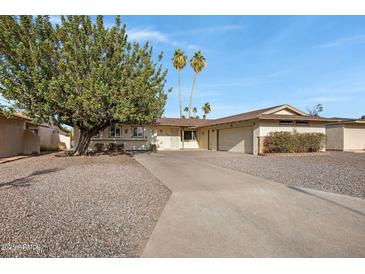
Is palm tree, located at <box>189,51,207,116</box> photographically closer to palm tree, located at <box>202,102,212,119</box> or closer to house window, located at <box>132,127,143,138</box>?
palm tree, located at <box>202,102,212,119</box>

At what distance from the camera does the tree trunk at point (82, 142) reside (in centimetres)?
1447

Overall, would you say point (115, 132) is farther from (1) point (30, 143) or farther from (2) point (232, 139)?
(2) point (232, 139)

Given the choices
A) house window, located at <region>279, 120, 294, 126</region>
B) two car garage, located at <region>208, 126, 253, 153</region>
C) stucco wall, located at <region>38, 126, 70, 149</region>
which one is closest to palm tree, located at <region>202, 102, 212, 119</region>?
two car garage, located at <region>208, 126, 253, 153</region>

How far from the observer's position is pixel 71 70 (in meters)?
11.2

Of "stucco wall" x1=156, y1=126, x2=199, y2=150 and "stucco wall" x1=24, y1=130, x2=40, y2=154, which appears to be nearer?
"stucco wall" x1=24, y1=130, x2=40, y2=154

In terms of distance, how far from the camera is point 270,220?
3.85m

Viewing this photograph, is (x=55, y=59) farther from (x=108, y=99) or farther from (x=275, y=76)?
(x=275, y=76)

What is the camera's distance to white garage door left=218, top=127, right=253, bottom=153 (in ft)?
57.6

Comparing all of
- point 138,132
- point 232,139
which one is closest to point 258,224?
point 232,139

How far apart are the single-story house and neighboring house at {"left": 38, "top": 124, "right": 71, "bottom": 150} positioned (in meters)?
5.80

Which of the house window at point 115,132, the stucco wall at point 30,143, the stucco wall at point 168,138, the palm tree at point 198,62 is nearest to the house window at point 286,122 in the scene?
the stucco wall at point 168,138

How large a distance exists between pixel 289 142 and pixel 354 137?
10452 mm

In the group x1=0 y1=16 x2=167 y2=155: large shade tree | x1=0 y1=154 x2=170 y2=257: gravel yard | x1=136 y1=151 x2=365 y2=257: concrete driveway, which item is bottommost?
x1=136 y1=151 x2=365 y2=257: concrete driveway
